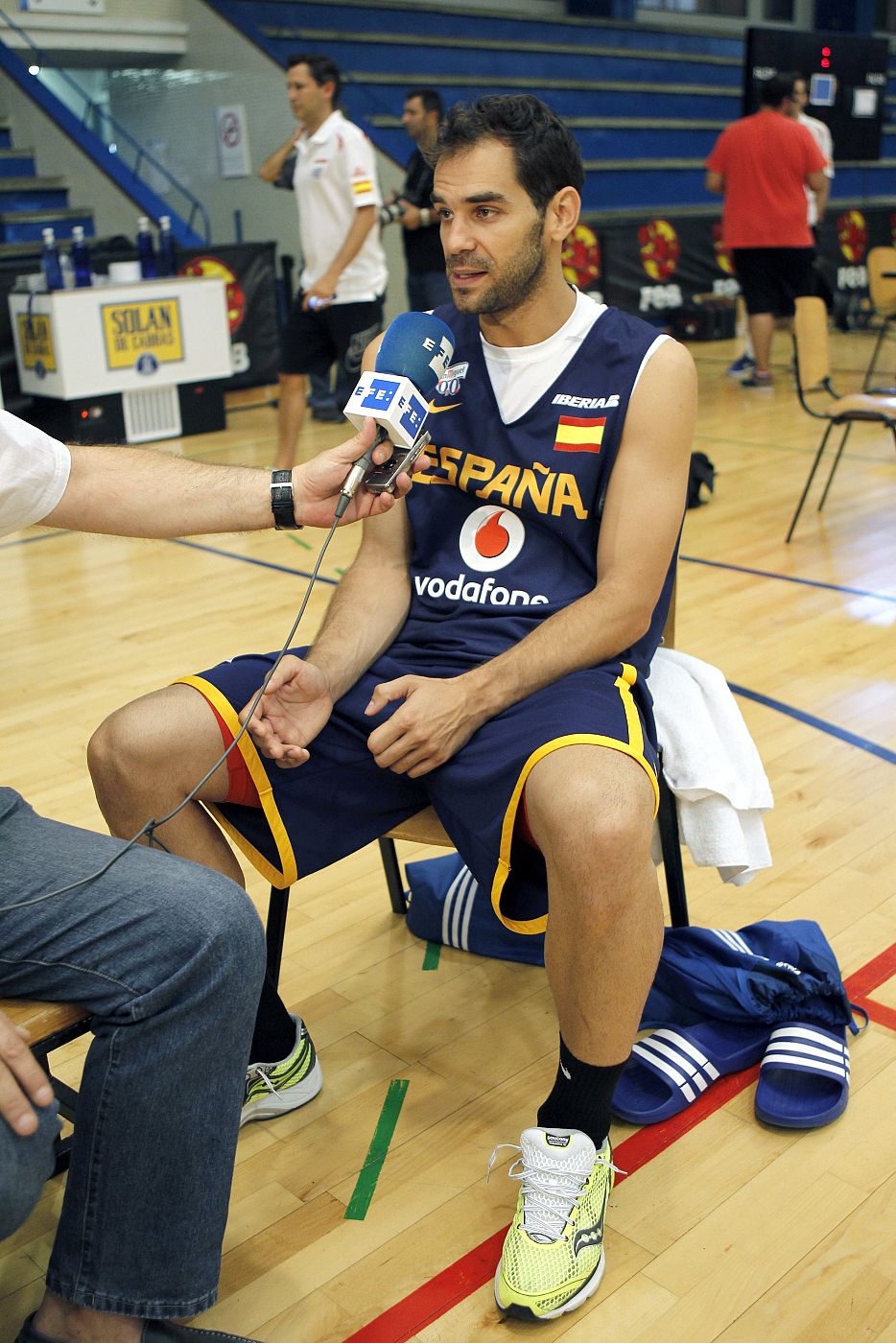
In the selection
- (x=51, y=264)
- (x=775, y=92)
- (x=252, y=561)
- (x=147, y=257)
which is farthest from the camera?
(x=775, y=92)

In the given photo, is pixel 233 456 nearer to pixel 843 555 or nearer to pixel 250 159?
pixel 843 555

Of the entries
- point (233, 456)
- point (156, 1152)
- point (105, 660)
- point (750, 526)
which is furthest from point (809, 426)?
point (156, 1152)

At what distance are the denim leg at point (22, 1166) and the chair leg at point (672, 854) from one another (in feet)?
3.22

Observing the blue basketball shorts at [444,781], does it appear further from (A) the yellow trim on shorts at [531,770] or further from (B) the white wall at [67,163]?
(B) the white wall at [67,163]

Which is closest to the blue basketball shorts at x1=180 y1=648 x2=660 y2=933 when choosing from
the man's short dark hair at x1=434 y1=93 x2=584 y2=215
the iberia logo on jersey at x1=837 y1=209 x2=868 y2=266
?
the man's short dark hair at x1=434 y1=93 x2=584 y2=215

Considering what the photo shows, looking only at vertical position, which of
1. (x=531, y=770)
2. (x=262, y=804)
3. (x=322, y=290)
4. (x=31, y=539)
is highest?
(x=322, y=290)

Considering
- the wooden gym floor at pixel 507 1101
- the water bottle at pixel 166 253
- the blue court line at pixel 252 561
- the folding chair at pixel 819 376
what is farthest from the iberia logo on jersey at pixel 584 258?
the wooden gym floor at pixel 507 1101

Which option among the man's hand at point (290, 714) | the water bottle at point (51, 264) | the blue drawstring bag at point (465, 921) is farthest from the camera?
the water bottle at point (51, 264)

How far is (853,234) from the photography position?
1091 cm

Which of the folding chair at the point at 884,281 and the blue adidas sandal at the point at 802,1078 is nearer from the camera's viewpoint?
the blue adidas sandal at the point at 802,1078

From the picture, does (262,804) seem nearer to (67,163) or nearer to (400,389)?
(400,389)

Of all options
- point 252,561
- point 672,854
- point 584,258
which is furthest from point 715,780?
point 584,258

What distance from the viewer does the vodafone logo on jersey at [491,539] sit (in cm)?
188

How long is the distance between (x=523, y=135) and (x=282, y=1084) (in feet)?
4.57
